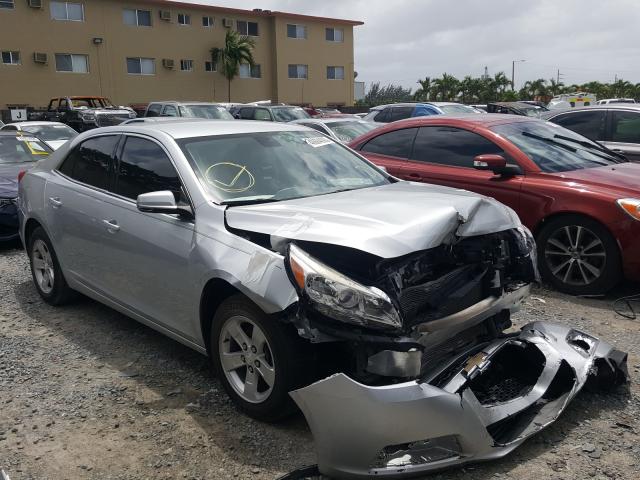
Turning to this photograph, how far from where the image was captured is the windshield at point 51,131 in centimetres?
1325

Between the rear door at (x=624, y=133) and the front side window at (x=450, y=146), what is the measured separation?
3.32 m

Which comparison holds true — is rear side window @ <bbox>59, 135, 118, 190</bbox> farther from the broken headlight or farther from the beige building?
the beige building

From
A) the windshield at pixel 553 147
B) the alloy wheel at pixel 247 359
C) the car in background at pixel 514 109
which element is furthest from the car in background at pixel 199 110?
the alloy wheel at pixel 247 359

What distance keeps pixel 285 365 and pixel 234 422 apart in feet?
2.09

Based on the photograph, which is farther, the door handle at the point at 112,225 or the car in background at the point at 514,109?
the car in background at the point at 514,109

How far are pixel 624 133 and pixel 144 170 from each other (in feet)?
23.8

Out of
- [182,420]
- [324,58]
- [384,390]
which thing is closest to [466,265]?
[384,390]

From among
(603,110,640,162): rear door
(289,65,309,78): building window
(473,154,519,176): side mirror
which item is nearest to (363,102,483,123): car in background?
(603,110,640,162): rear door

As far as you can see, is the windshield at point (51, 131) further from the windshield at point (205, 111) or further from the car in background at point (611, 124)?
the car in background at point (611, 124)

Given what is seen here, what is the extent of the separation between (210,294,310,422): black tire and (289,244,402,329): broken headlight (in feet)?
0.92

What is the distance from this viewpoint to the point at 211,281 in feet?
11.0

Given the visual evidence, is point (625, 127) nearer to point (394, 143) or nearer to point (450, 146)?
point (450, 146)

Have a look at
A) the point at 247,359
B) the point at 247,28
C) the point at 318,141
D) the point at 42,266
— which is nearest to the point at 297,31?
the point at 247,28

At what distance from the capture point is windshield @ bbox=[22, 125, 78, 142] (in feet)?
43.5
